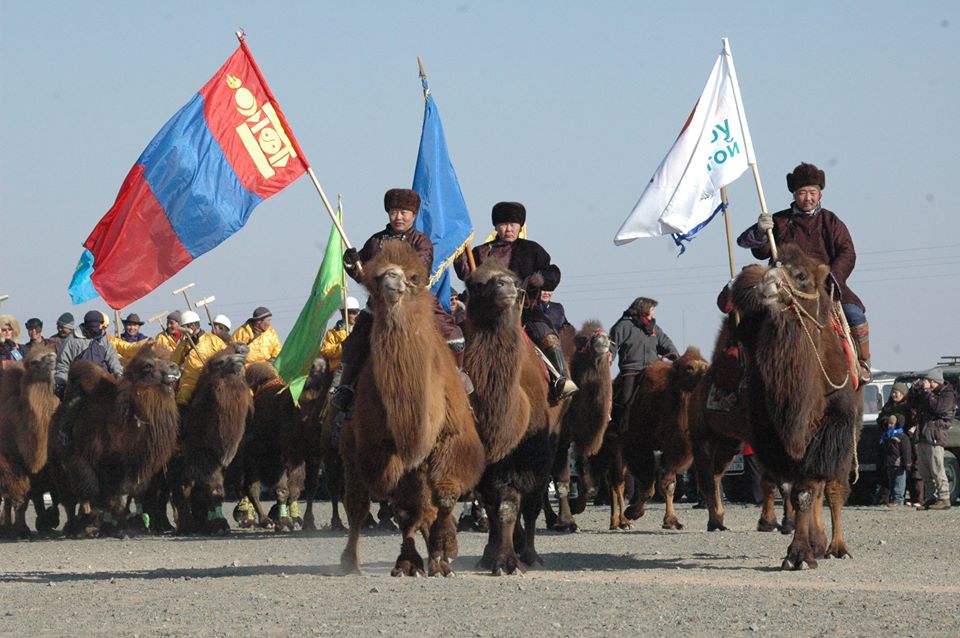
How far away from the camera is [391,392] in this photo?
11.4 m

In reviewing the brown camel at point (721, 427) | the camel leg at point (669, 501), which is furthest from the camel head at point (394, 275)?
the camel leg at point (669, 501)

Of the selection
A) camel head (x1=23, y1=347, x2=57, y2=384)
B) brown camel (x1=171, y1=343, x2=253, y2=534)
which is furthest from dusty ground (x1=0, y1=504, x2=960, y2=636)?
camel head (x1=23, y1=347, x2=57, y2=384)

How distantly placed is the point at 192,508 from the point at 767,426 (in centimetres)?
895

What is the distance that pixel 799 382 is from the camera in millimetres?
12344

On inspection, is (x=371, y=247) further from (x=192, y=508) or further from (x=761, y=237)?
(x=192, y=508)

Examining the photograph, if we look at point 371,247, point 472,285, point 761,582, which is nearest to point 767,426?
point 761,582

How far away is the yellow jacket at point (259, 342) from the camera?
21.8 m

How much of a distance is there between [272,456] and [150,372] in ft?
7.53

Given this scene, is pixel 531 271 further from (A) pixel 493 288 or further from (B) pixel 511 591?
(B) pixel 511 591

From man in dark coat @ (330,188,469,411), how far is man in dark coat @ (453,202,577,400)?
31.4 inches

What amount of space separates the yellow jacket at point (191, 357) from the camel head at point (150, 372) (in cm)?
163

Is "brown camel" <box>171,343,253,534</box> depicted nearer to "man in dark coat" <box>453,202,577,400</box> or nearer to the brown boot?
"man in dark coat" <box>453,202,577,400</box>

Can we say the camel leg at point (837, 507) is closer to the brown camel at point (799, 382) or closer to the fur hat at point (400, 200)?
the brown camel at point (799, 382)

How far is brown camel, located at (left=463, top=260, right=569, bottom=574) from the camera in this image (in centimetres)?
1223
